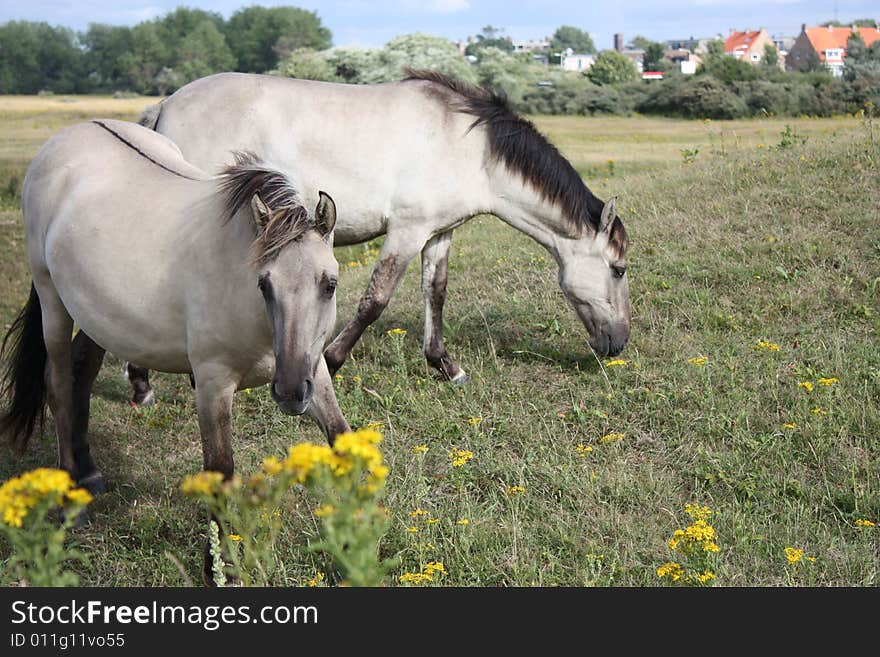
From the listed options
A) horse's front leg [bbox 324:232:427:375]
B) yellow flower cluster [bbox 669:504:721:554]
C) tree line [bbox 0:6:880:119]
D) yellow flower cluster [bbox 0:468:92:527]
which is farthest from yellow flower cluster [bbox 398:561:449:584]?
tree line [bbox 0:6:880:119]

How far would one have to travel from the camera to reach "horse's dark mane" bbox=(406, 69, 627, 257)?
21.2 feet

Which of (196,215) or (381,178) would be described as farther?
(381,178)

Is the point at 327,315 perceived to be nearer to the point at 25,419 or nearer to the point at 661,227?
the point at 25,419

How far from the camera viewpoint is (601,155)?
835 inches

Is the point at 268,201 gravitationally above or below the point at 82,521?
above

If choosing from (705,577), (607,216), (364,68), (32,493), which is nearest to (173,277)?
(32,493)

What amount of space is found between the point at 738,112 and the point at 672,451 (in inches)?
1030

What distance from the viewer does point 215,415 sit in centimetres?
396

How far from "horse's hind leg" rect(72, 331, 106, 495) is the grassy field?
0.14 metres

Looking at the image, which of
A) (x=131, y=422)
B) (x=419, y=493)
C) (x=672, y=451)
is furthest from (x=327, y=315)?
(x=131, y=422)

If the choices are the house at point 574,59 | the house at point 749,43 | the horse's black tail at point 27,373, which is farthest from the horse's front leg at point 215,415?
the house at point 574,59

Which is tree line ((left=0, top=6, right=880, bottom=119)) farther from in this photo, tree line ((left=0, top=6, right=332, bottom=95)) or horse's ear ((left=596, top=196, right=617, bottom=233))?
horse's ear ((left=596, top=196, right=617, bottom=233))

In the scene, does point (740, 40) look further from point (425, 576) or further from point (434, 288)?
point (425, 576)

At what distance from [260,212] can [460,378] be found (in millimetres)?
3291
